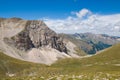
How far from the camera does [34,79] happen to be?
39594 mm

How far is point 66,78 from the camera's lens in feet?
128

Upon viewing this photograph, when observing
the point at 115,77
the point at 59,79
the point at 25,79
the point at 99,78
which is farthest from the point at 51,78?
the point at 115,77

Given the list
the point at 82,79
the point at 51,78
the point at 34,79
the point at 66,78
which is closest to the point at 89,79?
the point at 82,79

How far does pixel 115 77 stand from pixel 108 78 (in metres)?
1.65

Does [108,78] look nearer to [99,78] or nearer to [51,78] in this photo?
[99,78]

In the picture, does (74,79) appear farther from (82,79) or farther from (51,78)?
(51,78)

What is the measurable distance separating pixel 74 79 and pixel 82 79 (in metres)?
1.27

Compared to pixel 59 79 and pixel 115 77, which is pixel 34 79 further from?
pixel 115 77

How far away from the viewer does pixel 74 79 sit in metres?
38.6

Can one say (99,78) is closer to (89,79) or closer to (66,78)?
(89,79)

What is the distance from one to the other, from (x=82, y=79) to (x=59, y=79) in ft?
12.2

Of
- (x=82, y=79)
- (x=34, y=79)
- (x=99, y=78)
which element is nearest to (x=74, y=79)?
(x=82, y=79)

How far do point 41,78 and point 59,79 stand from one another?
10.6 feet

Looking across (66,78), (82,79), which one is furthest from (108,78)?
(66,78)
